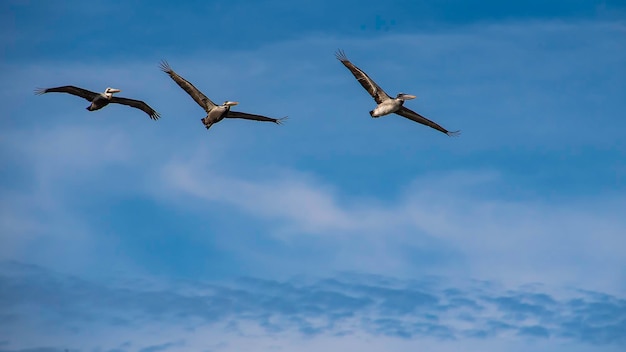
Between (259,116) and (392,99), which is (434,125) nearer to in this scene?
(392,99)

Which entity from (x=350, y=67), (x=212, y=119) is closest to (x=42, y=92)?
(x=212, y=119)

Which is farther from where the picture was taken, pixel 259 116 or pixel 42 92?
pixel 259 116

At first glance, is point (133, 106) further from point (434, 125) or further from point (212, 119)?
point (434, 125)

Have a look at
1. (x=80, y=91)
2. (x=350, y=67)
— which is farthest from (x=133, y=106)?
(x=350, y=67)

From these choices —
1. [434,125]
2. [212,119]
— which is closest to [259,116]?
[212,119]

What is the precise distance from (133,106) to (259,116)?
11.6m

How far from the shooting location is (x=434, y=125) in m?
143

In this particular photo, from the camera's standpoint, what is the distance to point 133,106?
474ft

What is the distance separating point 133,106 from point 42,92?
45.8ft

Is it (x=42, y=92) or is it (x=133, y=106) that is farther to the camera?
Answer: (x=133, y=106)

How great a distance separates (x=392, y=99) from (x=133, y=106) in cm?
2396

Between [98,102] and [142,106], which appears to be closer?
[98,102]

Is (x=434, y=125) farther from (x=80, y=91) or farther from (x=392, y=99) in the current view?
(x=80, y=91)

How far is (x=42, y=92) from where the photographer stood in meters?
132
